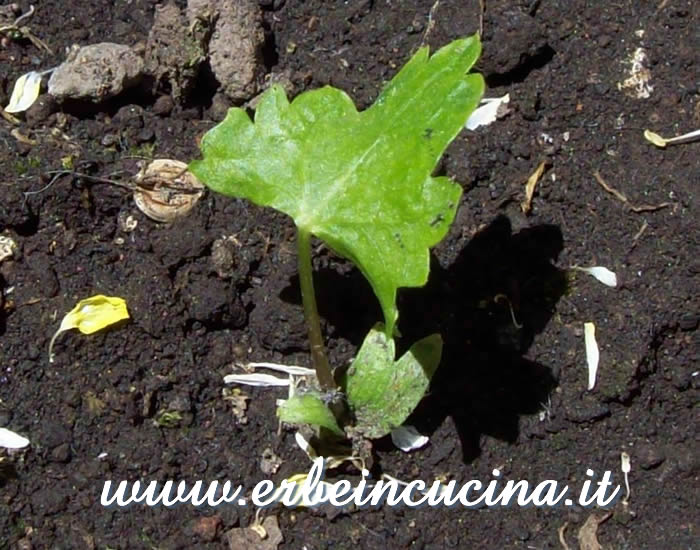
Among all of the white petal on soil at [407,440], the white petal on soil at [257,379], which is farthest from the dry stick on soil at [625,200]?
the white petal on soil at [257,379]

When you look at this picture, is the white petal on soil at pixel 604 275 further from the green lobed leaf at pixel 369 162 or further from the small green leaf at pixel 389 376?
the green lobed leaf at pixel 369 162

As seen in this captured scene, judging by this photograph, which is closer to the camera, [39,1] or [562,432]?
[562,432]

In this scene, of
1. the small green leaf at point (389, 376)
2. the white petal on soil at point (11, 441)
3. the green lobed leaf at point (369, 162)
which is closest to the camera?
the green lobed leaf at point (369, 162)

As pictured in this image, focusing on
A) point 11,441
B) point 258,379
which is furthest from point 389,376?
point 11,441

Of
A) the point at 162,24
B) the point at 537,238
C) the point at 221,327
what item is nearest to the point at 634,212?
the point at 537,238

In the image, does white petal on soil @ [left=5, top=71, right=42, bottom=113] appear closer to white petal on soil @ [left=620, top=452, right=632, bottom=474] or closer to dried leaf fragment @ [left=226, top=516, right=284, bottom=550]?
dried leaf fragment @ [left=226, top=516, right=284, bottom=550]

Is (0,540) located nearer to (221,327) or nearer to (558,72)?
(221,327)
